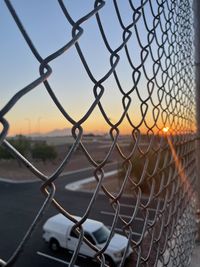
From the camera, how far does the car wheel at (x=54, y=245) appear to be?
277 inches

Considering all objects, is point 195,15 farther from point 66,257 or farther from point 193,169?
point 66,257

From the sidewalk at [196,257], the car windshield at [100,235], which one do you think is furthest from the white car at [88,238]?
the sidewalk at [196,257]

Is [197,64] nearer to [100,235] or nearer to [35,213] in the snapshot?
[100,235]

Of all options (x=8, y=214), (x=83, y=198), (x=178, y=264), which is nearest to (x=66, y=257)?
(x=8, y=214)

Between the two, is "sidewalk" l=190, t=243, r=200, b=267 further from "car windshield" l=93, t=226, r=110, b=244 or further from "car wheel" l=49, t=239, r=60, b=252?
"car wheel" l=49, t=239, r=60, b=252

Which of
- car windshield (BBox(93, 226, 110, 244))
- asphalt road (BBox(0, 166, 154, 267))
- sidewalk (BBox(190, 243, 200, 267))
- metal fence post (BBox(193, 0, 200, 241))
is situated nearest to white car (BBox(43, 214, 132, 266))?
car windshield (BBox(93, 226, 110, 244))

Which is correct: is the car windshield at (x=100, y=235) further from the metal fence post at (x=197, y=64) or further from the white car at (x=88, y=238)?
the metal fence post at (x=197, y=64)

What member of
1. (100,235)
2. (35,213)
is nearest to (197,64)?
(100,235)

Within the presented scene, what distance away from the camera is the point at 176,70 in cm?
133

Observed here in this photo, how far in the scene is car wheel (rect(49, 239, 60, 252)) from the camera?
7027 millimetres

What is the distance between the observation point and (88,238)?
6328 millimetres

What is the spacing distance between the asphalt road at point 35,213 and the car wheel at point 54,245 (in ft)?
0.32

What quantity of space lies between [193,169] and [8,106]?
1.66 m

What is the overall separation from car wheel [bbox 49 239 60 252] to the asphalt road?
10cm
